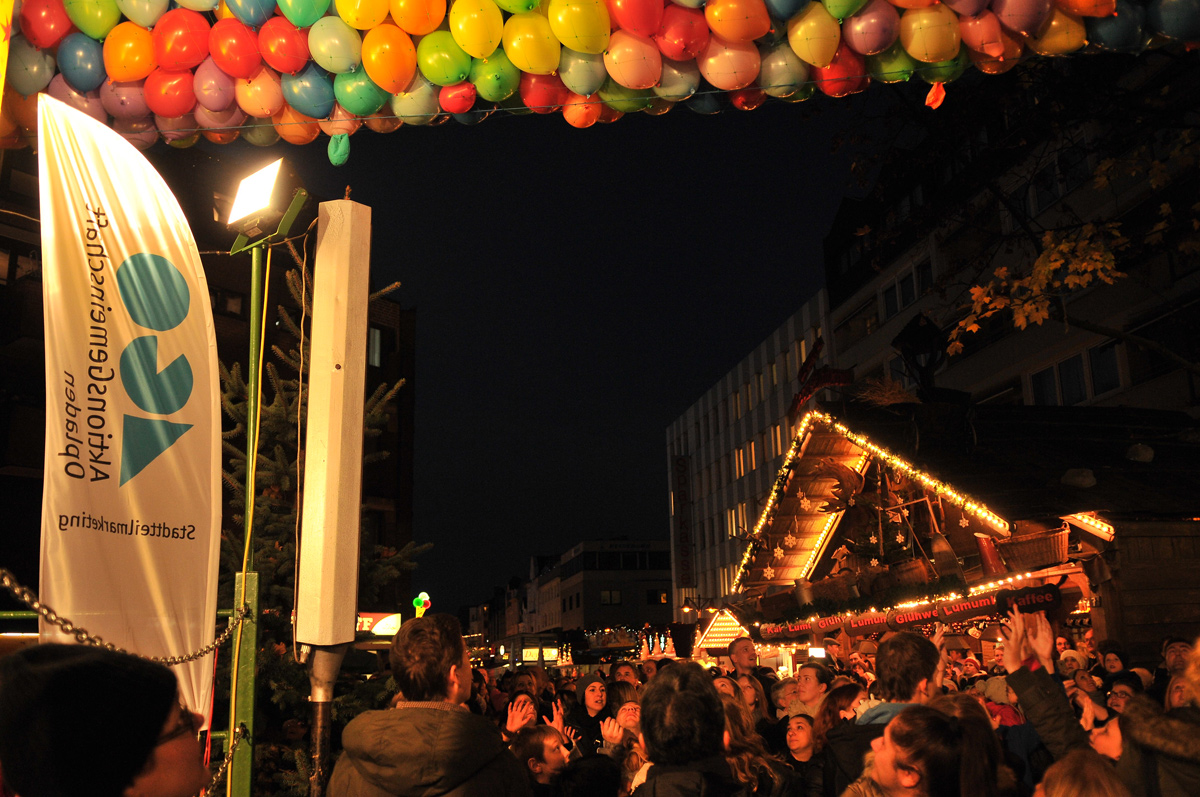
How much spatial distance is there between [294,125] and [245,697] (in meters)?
3.23

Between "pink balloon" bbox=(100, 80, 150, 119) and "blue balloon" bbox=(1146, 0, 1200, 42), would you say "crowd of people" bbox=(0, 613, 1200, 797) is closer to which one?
"blue balloon" bbox=(1146, 0, 1200, 42)

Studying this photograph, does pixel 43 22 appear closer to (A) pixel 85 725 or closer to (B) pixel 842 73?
(B) pixel 842 73

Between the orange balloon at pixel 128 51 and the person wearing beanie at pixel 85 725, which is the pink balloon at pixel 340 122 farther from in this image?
the person wearing beanie at pixel 85 725

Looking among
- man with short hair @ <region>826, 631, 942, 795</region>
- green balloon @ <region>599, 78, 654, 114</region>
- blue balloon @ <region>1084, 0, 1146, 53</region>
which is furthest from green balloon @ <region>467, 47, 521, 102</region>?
man with short hair @ <region>826, 631, 942, 795</region>

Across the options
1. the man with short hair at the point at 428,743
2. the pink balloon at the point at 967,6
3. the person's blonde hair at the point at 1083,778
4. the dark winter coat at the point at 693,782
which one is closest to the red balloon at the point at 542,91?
the pink balloon at the point at 967,6

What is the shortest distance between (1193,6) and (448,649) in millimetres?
4824

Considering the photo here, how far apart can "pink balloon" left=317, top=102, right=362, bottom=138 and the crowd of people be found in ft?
10.0

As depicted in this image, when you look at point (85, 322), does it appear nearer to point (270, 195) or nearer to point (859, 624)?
point (270, 195)

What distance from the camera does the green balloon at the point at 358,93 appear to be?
511cm

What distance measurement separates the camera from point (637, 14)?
475cm

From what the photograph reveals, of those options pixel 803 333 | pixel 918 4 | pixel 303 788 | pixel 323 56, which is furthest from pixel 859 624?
pixel 803 333

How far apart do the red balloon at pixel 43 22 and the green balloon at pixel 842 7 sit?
13.4ft

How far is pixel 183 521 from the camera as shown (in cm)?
404

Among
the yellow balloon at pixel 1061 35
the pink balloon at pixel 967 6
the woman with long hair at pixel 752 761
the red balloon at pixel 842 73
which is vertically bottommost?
the woman with long hair at pixel 752 761
